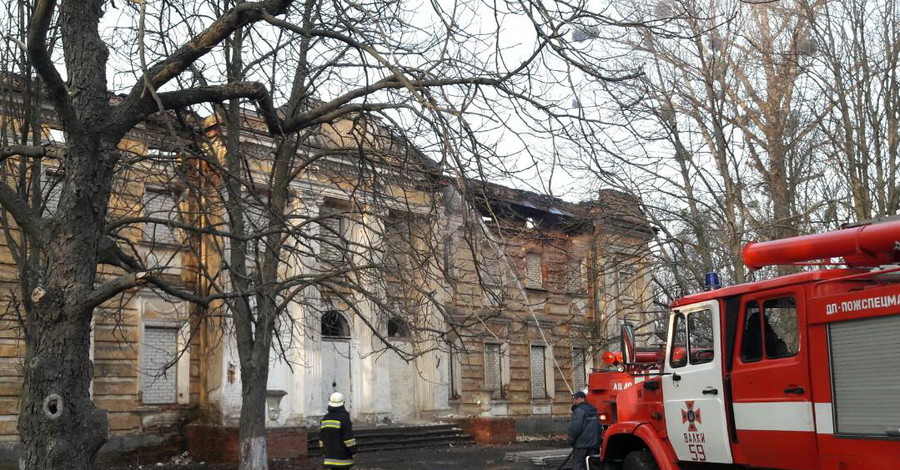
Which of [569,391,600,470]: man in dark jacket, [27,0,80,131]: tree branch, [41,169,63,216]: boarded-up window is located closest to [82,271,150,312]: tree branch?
[41,169,63,216]: boarded-up window

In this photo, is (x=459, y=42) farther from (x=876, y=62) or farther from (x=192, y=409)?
(x=192, y=409)

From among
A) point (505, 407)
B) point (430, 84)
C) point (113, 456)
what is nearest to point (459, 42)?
point (430, 84)

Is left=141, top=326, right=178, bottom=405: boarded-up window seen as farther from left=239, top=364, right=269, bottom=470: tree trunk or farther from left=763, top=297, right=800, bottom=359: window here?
left=763, top=297, right=800, bottom=359: window

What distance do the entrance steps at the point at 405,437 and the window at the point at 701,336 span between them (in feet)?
44.2

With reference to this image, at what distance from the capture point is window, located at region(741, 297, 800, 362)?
331 inches

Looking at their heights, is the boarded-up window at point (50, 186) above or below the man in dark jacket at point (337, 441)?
above

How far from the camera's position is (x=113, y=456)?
64.2ft

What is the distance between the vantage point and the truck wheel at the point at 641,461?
1019 centimetres

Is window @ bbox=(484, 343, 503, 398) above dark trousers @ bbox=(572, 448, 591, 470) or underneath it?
above

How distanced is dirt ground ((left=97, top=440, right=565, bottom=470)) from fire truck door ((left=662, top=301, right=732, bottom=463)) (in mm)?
9270

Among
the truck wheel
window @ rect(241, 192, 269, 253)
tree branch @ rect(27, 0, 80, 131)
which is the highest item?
tree branch @ rect(27, 0, 80, 131)

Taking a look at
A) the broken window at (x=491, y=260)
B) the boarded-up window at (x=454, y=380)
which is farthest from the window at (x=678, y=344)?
the boarded-up window at (x=454, y=380)

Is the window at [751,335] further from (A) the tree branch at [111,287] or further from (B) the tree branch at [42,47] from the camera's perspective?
(B) the tree branch at [42,47]

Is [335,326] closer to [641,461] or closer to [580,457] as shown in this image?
[580,457]
